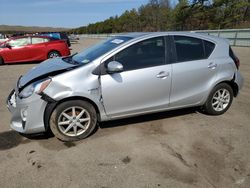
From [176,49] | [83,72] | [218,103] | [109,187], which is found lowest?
[109,187]

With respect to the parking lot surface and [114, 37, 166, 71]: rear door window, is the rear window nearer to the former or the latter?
[114, 37, 166, 71]: rear door window

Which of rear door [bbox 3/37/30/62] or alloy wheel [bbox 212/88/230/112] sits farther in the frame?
rear door [bbox 3/37/30/62]

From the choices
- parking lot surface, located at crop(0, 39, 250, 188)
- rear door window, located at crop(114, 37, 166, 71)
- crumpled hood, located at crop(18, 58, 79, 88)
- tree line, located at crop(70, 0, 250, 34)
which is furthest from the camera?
tree line, located at crop(70, 0, 250, 34)

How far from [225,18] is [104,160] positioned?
58100 millimetres

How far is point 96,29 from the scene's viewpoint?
431 ft

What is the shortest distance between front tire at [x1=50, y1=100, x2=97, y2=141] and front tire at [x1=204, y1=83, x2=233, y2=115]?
2298 mm

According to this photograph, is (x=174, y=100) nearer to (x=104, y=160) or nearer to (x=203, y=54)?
(x=203, y=54)

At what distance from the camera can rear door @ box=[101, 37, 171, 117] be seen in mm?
4188

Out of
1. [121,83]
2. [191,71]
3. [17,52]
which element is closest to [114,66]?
[121,83]

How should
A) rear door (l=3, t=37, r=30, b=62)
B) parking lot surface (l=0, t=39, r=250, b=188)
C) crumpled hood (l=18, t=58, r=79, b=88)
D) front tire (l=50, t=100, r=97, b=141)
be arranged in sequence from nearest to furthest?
parking lot surface (l=0, t=39, r=250, b=188) < front tire (l=50, t=100, r=97, b=141) < crumpled hood (l=18, t=58, r=79, b=88) < rear door (l=3, t=37, r=30, b=62)

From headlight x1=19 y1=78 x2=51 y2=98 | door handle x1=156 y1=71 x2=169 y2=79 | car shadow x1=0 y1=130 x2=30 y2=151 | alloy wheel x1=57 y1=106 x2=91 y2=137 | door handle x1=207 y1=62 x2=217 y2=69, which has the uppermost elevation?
door handle x1=207 y1=62 x2=217 y2=69

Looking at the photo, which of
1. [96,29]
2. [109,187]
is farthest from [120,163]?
[96,29]

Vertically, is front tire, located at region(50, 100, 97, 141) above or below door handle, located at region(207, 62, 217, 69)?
below

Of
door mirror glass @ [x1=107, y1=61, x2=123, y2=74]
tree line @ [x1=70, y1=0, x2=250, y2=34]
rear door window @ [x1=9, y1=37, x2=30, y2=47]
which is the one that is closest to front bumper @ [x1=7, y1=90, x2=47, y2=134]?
door mirror glass @ [x1=107, y1=61, x2=123, y2=74]
